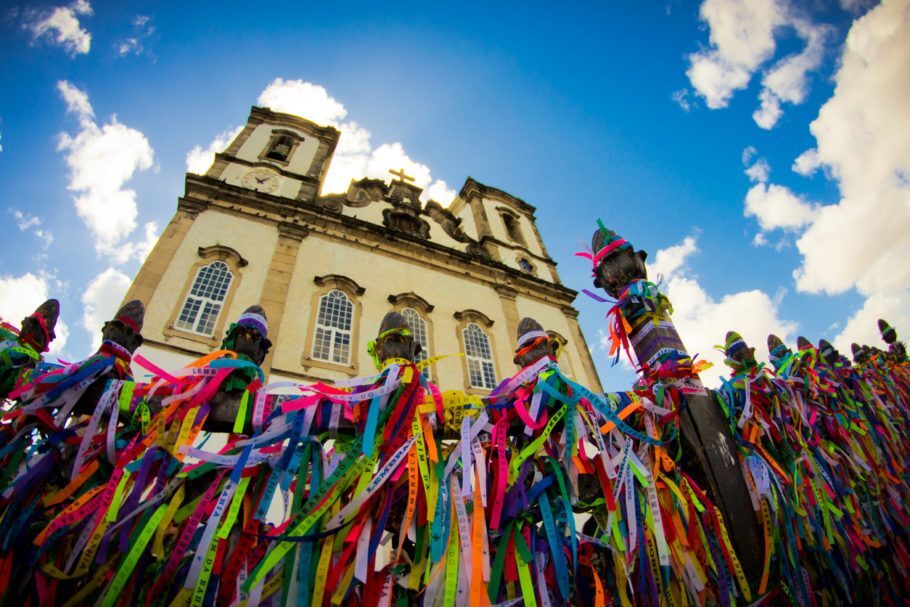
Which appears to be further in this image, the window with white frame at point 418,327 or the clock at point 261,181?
the clock at point 261,181

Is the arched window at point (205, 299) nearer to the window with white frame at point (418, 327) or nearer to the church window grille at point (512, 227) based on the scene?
the window with white frame at point (418, 327)

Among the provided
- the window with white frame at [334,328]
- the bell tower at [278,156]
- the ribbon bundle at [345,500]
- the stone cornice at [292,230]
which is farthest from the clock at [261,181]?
the ribbon bundle at [345,500]

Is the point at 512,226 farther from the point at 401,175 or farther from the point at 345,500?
the point at 345,500

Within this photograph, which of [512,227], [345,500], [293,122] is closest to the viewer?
[345,500]

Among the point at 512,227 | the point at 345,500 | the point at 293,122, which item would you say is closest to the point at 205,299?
the point at 345,500

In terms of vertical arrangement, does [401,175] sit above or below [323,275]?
above

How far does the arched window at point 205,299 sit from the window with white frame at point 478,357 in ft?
20.9

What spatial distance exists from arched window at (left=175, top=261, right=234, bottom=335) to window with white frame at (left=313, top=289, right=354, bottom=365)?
224cm

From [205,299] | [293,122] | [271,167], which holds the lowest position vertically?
[205,299]

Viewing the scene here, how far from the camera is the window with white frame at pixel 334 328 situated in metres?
9.16

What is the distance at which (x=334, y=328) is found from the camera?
9.66m

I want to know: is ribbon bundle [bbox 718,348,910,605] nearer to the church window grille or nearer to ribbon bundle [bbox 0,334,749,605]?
ribbon bundle [bbox 0,334,749,605]

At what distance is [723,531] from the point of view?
180cm

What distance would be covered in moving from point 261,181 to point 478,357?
9.29m
